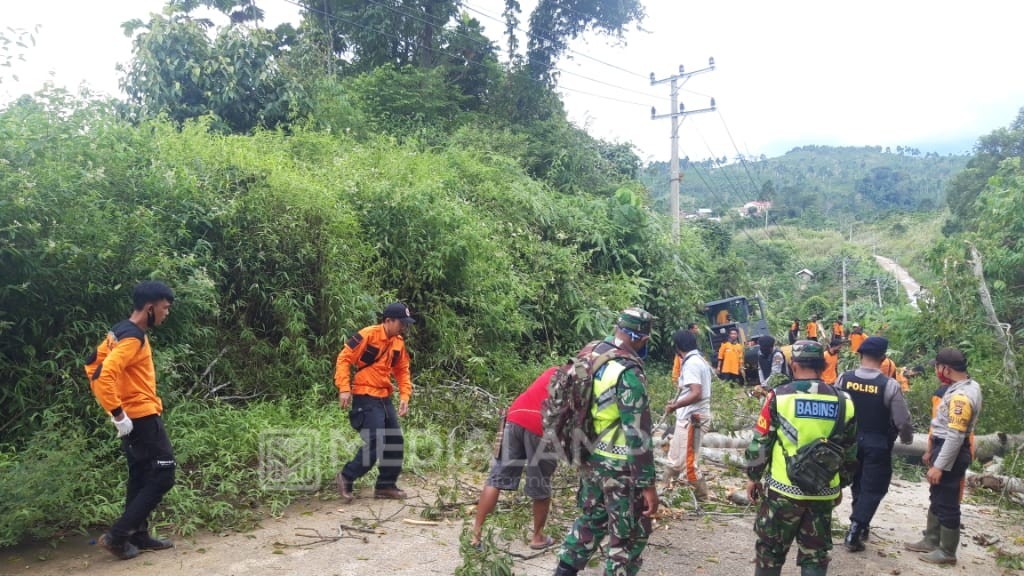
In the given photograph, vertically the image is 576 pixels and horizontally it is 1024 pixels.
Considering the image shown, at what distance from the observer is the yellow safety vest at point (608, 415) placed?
150 inches

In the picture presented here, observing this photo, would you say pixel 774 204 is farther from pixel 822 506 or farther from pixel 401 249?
pixel 822 506

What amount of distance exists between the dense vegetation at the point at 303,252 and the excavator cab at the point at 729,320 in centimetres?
108

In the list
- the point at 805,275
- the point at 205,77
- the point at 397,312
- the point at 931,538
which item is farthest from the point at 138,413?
the point at 805,275

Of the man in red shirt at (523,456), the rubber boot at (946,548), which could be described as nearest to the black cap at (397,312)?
the man in red shirt at (523,456)

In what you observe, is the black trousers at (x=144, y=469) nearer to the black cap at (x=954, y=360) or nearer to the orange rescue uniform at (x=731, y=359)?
the black cap at (x=954, y=360)

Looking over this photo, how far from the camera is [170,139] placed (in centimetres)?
863

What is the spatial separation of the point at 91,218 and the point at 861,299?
40060 millimetres

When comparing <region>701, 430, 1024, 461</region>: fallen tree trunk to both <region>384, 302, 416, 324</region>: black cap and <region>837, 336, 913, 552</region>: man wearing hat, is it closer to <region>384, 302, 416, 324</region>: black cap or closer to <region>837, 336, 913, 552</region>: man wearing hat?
<region>837, 336, 913, 552</region>: man wearing hat

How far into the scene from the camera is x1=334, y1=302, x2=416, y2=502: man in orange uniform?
582 centimetres

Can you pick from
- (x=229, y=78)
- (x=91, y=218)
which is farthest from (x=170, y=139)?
(x=229, y=78)

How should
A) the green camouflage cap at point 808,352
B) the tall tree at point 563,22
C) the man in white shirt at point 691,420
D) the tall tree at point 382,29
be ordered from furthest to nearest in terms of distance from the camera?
the tall tree at point 563,22
the tall tree at point 382,29
the man in white shirt at point 691,420
the green camouflage cap at point 808,352

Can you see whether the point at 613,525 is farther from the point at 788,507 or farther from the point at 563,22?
the point at 563,22

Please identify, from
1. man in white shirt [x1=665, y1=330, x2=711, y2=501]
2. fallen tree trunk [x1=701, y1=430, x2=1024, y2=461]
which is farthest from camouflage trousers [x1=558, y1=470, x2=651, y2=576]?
fallen tree trunk [x1=701, y1=430, x2=1024, y2=461]

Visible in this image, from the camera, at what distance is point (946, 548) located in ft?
16.9
